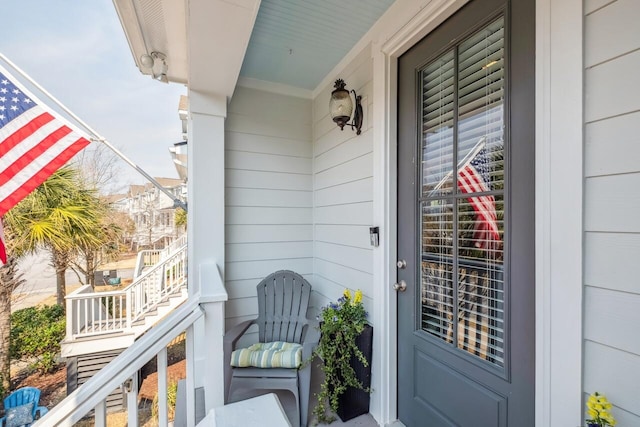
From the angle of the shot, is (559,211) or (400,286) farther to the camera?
(400,286)

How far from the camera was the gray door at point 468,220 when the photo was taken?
1.09m

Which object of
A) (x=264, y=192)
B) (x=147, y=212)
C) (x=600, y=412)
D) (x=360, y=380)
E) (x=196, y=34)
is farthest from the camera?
(x=147, y=212)

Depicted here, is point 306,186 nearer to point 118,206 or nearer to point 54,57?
point 118,206

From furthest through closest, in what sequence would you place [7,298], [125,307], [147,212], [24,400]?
[147,212] → [125,307] → [7,298] → [24,400]

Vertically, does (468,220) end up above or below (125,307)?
above

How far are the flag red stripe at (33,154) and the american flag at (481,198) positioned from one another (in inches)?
106

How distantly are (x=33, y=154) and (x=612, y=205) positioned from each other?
3.11 meters

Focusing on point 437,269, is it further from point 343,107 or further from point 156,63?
point 156,63

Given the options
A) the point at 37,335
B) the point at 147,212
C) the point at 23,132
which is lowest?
the point at 37,335

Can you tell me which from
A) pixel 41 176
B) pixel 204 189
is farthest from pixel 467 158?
pixel 41 176

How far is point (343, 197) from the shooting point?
90.7 inches

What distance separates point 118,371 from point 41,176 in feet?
5.96

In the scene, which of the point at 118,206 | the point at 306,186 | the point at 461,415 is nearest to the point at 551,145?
the point at 461,415

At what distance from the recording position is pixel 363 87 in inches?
80.7
